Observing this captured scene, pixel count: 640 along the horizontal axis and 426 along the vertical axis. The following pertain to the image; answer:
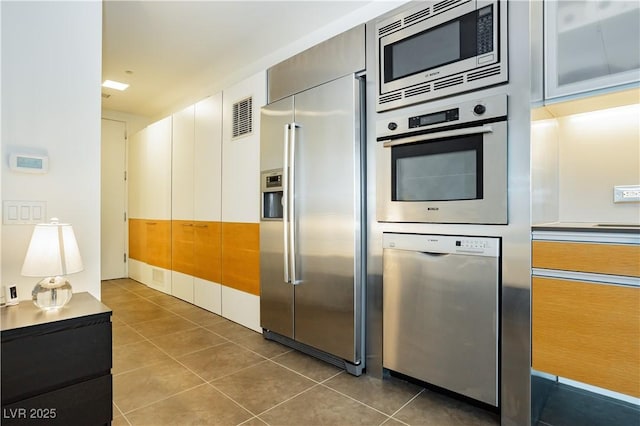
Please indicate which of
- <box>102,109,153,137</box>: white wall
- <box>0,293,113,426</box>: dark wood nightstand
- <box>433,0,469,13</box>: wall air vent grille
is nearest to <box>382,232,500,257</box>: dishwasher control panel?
<box>433,0,469,13</box>: wall air vent grille

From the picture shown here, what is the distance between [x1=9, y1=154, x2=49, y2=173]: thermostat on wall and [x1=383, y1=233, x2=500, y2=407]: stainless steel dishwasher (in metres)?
1.99

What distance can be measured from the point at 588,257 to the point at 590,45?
1019mm

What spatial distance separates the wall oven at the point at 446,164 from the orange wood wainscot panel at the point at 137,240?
13.9 feet

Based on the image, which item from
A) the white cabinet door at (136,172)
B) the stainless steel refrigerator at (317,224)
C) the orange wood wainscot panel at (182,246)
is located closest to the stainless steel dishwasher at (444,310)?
the stainless steel refrigerator at (317,224)

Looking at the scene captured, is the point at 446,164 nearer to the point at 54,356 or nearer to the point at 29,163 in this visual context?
the point at 54,356

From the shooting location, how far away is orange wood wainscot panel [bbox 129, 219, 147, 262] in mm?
5215

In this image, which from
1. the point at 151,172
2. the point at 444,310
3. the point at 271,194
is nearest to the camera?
the point at 444,310

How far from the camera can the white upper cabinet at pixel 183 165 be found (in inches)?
161

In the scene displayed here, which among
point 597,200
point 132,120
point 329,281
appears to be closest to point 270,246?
point 329,281

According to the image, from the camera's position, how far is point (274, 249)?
2891mm

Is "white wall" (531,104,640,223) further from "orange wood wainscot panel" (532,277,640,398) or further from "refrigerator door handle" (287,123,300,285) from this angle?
"refrigerator door handle" (287,123,300,285)

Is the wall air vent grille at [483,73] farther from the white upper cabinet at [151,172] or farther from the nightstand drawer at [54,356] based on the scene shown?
the white upper cabinet at [151,172]

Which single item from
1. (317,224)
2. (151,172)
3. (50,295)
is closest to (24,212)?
(50,295)

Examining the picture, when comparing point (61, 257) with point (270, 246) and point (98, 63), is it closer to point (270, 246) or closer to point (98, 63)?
point (98, 63)
